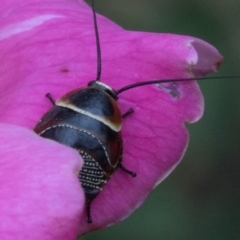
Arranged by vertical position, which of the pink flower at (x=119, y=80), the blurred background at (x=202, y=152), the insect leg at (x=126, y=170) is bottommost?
the blurred background at (x=202, y=152)

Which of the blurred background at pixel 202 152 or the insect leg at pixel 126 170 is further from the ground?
the insect leg at pixel 126 170

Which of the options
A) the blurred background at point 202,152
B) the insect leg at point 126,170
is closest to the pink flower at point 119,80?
the insect leg at point 126,170

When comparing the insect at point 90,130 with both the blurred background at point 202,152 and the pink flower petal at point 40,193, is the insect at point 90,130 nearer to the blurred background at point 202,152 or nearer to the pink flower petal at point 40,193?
the pink flower petal at point 40,193

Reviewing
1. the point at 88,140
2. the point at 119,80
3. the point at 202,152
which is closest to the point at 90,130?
the point at 88,140

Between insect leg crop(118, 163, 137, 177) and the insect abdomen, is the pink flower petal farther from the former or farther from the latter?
insect leg crop(118, 163, 137, 177)

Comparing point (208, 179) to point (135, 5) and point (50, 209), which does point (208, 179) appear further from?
point (50, 209)

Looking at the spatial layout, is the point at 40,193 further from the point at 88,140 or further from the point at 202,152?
the point at 202,152

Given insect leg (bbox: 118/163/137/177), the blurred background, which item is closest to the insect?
insect leg (bbox: 118/163/137/177)
